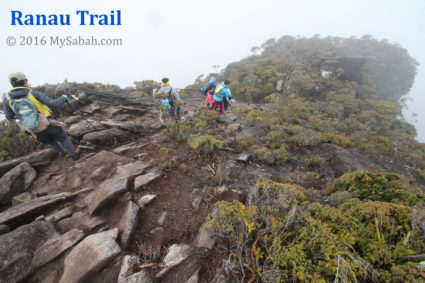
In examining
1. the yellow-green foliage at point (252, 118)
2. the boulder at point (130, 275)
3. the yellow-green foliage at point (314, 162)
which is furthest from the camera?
the yellow-green foliage at point (252, 118)

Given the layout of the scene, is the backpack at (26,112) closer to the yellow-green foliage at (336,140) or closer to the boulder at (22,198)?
the boulder at (22,198)

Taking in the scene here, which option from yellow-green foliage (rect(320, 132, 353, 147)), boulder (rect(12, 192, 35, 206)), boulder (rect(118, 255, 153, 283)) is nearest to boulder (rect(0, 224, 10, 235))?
boulder (rect(12, 192, 35, 206))

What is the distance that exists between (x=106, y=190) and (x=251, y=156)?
4.47 m

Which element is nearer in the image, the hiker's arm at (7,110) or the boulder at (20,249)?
the boulder at (20,249)

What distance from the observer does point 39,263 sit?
2631 mm

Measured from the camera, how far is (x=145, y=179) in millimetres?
4125

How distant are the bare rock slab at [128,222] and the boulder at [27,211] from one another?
6.42 feet

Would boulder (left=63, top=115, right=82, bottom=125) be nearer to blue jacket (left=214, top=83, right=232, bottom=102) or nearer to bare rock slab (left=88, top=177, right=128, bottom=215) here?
bare rock slab (left=88, top=177, right=128, bottom=215)

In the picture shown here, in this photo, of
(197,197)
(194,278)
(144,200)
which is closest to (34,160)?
(144,200)

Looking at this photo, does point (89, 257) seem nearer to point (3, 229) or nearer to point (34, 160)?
point (3, 229)

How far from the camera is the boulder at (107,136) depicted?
5871mm

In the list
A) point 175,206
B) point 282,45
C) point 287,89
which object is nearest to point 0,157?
point 175,206

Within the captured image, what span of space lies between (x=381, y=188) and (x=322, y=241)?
106 inches

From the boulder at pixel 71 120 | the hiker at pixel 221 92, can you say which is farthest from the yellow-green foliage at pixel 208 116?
the boulder at pixel 71 120
